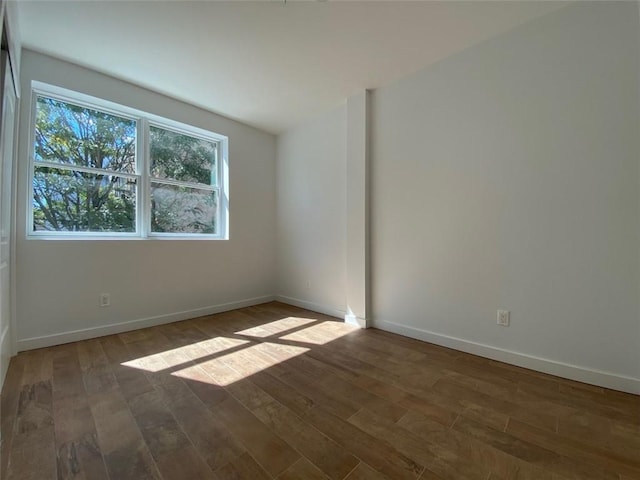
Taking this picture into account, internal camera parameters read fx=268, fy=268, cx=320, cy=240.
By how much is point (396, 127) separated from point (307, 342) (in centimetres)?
244

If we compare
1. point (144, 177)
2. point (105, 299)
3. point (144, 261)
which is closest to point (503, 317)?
point (144, 261)

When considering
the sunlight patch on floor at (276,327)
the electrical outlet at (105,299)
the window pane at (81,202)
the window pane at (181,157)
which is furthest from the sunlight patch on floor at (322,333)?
the window pane at (181,157)

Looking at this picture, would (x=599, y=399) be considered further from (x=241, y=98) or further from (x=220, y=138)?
(x=220, y=138)

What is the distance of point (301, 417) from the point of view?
5.06ft

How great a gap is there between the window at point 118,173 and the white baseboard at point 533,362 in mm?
2968

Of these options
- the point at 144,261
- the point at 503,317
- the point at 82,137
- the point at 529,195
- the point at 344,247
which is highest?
the point at 82,137

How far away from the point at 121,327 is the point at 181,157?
2132mm

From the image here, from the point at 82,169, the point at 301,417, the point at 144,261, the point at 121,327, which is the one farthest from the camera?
the point at 144,261

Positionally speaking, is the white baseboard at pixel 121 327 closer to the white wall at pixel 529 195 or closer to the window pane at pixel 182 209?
the window pane at pixel 182 209

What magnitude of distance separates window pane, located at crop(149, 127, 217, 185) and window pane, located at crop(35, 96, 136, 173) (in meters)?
0.24

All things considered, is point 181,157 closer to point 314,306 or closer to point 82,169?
point 82,169

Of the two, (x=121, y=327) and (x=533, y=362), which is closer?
(x=533, y=362)

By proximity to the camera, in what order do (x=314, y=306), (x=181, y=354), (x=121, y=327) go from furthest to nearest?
(x=314, y=306) < (x=121, y=327) < (x=181, y=354)

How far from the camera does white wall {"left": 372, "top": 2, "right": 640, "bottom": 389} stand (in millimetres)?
1812
